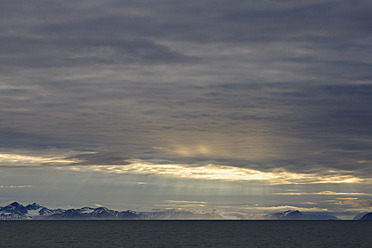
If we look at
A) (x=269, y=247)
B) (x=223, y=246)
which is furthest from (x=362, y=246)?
(x=223, y=246)

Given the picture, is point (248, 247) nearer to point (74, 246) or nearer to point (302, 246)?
point (302, 246)

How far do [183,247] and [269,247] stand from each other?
28525mm

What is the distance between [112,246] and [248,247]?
44605mm

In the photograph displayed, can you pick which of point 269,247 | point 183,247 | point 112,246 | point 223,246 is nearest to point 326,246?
point 269,247

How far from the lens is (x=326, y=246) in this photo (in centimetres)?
16638

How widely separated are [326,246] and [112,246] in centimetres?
7278

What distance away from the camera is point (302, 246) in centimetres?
16425

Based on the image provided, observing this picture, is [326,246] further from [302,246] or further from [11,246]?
[11,246]

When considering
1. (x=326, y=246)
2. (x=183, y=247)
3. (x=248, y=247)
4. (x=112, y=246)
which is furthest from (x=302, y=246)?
(x=112, y=246)

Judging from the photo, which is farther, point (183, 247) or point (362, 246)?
point (362, 246)

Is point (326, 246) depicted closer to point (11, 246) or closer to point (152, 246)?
point (152, 246)

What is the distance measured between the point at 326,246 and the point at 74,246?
8517cm

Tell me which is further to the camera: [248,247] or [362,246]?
[362,246]

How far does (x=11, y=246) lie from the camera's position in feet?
527
